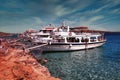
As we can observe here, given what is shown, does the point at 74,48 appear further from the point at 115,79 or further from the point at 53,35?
the point at 115,79

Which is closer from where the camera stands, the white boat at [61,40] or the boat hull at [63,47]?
the boat hull at [63,47]

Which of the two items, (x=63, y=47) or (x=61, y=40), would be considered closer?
(x=63, y=47)

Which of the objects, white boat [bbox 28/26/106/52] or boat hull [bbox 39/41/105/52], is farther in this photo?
white boat [bbox 28/26/106/52]

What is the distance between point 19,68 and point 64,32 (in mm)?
38608

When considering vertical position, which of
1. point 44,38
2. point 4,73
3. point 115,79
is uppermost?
point 44,38

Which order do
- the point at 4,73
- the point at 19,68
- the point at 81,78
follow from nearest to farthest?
the point at 4,73 < the point at 19,68 < the point at 81,78

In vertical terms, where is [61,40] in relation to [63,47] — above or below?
above

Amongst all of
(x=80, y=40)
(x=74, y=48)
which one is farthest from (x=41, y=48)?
(x=80, y=40)

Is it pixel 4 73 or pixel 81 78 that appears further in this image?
pixel 81 78

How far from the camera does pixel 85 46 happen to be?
188ft

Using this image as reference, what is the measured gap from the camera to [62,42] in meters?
51.0

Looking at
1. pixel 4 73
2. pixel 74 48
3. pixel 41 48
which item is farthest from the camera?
pixel 74 48

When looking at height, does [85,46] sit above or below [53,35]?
below

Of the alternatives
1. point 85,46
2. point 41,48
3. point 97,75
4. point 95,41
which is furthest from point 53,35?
point 97,75
